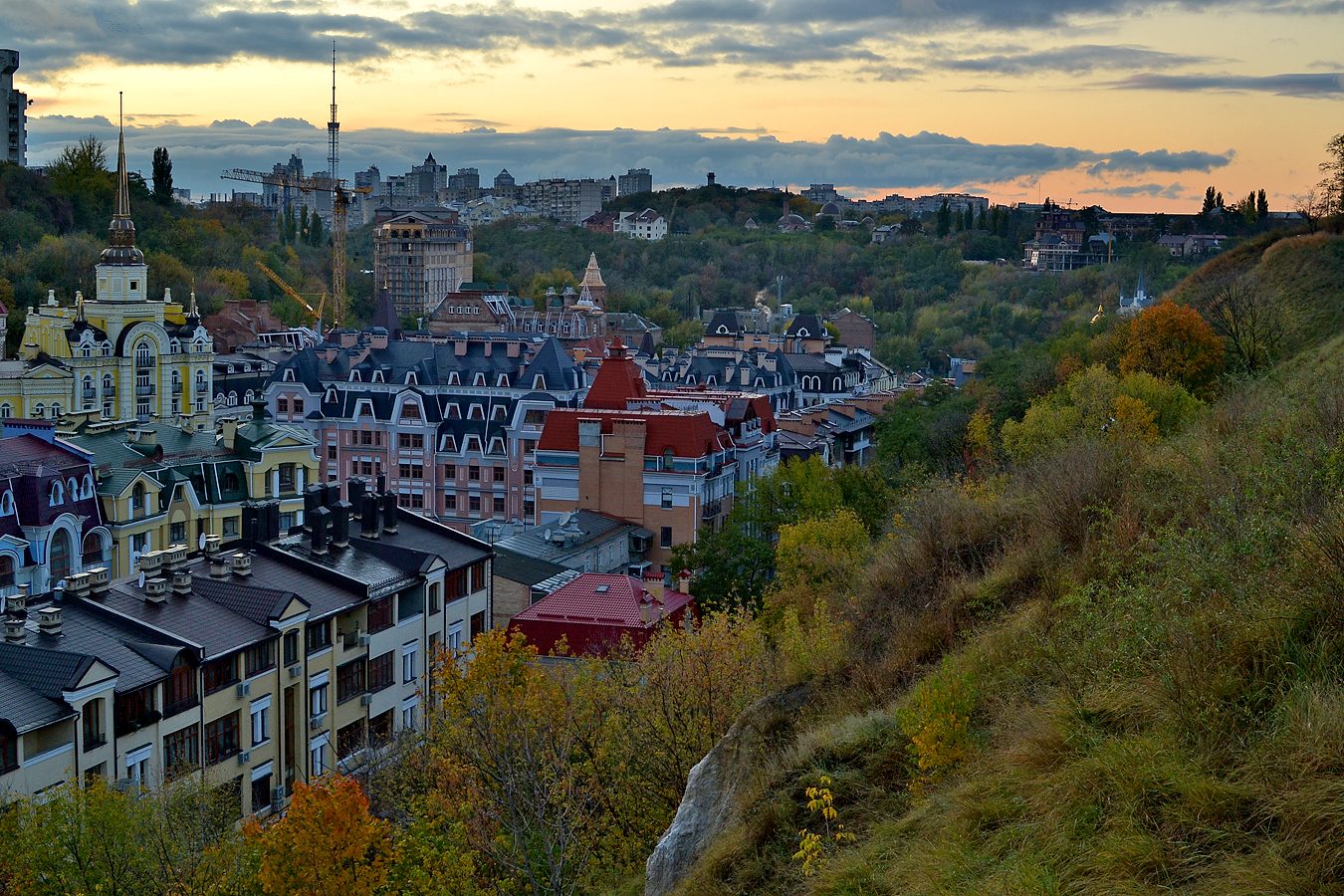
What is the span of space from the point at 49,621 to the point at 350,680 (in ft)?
20.0

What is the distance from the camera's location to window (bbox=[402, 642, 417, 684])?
27.4 metres

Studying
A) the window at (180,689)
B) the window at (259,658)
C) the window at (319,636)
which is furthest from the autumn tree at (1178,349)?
the window at (180,689)

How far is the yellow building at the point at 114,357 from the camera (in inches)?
2162

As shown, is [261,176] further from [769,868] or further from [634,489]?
[769,868]

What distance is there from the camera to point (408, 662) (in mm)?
27625

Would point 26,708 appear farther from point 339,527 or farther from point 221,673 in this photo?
point 339,527

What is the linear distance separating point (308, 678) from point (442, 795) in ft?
22.4

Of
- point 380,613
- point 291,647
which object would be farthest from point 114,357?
point 291,647

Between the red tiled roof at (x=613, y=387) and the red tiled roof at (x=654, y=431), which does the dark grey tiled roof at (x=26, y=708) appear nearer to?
the red tiled roof at (x=654, y=431)

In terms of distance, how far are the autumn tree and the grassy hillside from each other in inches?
802

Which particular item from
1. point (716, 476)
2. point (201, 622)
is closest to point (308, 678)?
point (201, 622)

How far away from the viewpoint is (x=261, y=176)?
152 metres

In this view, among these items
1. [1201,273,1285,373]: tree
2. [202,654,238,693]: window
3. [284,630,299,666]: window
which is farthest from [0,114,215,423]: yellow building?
[1201,273,1285,373]: tree

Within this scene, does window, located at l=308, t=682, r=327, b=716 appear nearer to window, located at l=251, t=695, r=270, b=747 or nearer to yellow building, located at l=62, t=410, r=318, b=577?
window, located at l=251, t=695, r=270, b=747
